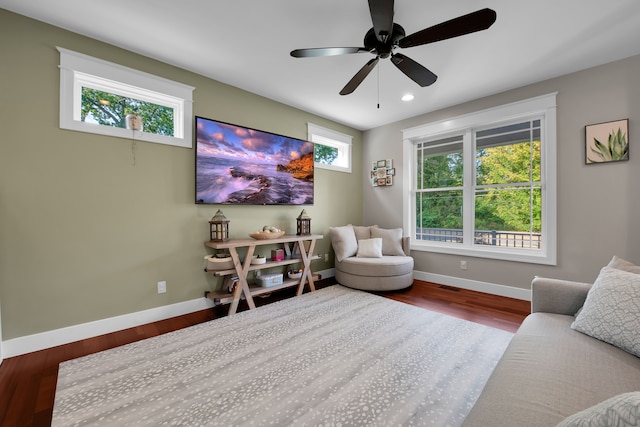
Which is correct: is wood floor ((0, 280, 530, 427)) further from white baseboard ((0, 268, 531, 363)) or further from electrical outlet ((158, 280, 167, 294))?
electrical outlet ((158, 280, 167, 294))

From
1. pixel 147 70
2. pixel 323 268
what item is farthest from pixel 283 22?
pixel 323 268

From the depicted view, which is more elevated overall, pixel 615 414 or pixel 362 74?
pixel 362 74

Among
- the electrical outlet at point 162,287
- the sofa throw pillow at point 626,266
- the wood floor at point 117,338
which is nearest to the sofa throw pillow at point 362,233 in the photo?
the wood floor at point 117,338

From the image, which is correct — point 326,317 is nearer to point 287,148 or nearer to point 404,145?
point 287,148

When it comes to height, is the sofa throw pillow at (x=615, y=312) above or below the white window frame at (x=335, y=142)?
below

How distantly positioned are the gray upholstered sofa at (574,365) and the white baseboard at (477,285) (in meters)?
1.81

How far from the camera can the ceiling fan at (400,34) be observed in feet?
5.11

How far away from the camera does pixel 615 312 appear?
4.24 ft

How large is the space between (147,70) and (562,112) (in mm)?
4595

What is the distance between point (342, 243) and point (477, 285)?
1969mm

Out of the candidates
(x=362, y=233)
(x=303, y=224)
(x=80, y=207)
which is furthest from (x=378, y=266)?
(x=80, y=207)

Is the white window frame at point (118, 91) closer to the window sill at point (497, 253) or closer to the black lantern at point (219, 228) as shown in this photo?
the black lantern at point (219, 228)

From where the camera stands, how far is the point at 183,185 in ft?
9.32

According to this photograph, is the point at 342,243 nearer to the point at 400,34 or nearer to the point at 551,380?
the point at 400,34
